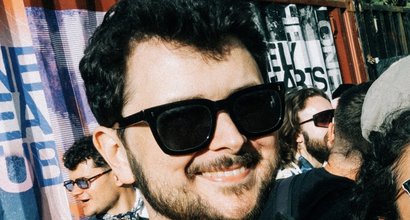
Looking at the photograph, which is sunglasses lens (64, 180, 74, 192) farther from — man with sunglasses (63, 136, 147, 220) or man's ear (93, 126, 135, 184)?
man's ear (93, 126, 135, 184)

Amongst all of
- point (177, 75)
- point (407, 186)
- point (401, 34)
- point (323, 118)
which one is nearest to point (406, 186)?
point (407, 186)

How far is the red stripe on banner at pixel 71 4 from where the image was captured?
355cm

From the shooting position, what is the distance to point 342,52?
695cm

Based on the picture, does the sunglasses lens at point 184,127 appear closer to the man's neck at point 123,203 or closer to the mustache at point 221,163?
the mustache at point 221,163

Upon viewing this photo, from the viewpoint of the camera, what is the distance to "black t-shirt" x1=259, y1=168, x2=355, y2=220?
1.65 m

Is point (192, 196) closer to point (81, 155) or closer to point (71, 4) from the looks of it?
point (81, 155)

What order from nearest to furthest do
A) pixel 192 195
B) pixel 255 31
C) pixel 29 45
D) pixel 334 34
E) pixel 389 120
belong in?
pixel 192 195 < pixel 255 31 < pixel 389 120 < pixel 29 45 < pixel 334 34

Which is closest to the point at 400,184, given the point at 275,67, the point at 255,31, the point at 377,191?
the point at 377,191

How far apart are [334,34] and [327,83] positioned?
3.05 feet

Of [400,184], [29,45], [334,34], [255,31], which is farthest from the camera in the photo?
[334,34]

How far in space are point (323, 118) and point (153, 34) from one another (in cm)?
282

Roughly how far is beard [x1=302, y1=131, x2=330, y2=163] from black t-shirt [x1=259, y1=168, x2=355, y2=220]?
1864mm

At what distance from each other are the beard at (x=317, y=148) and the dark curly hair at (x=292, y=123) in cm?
11

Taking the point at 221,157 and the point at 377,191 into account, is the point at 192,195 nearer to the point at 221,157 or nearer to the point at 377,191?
the point at 221,157
